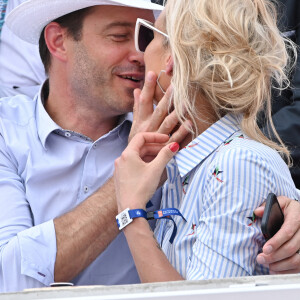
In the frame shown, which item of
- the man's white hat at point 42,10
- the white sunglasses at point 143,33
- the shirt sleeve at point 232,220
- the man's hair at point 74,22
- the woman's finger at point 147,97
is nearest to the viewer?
the shirt sleeve at point 232,220

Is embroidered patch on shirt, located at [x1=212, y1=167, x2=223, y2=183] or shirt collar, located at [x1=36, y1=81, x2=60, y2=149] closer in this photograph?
embroidered patch on shirt, located at [x1=212, y1=167, x2=223, y2=183]

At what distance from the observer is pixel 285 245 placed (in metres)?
1.78

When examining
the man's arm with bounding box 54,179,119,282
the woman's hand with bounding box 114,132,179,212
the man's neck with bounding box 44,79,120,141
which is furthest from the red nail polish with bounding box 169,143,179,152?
the man's neck with bounding box 44,79,120,141

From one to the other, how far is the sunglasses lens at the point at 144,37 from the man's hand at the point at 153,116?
184mm

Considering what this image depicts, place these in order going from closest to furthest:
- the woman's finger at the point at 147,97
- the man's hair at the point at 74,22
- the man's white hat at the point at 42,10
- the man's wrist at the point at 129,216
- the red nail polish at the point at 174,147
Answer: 1. the man's wrist at the point at 129,216
2. the red nail polish at the point at 174,147
3. the woman's finger at the point at 147,97
4. the man's white hat at the point at 42,10
5. the man's hair at the point at 74,22

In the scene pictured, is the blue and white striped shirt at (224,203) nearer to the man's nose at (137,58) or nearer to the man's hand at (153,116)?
the man's hand at (153,116)

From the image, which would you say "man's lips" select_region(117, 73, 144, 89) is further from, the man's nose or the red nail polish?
the red nail polish

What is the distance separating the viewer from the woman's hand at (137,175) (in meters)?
1.96

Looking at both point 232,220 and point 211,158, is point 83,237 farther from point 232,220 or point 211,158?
point 232,220

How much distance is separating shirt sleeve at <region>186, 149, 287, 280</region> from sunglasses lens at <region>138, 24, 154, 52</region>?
2.41ft

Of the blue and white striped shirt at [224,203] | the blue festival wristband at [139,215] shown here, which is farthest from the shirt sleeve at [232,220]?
the blue festival wristband at [139,215]

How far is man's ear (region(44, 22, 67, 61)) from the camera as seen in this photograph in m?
2.94

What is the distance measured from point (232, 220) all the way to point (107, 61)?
131 cm

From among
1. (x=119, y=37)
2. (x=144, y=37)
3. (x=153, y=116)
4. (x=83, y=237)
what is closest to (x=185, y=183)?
(x=153, y=116)
